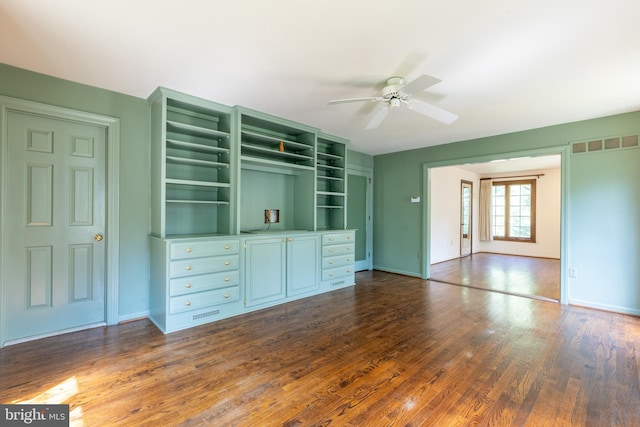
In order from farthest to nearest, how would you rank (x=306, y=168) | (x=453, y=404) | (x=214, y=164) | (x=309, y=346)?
1. (x=306, y=168)
2. (x=214, y=164)
3. (x=309, y=346)
4. (x=453, y=404)

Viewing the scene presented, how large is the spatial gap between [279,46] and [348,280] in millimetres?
3543

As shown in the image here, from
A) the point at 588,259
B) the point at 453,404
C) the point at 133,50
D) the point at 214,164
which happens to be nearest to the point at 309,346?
the point at 453,404

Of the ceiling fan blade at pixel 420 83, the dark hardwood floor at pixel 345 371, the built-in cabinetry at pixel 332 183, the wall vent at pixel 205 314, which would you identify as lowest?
the dark hardwood floor at pixel 345 371

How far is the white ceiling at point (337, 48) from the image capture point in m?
1.78

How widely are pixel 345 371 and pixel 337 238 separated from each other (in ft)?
8.21

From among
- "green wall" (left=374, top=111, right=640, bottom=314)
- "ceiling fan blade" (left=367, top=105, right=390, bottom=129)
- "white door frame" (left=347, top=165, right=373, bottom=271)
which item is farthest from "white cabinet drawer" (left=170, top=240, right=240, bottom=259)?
"green wall" (left=374, top=111, right=640, bottom=314)

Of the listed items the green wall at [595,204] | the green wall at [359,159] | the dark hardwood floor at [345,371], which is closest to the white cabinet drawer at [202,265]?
the dark hardwood floor at [345,371]

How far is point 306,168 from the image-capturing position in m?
4.21

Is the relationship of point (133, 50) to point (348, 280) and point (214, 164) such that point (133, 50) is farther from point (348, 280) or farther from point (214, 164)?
point (348, 280)

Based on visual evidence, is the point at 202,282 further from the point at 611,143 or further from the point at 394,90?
the point at 611,143

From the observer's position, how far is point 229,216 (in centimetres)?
347

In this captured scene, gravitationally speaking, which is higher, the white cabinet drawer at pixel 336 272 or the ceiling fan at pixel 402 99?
the ceiling fan at pixel 402 99

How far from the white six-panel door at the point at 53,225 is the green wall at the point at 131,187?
18 cm

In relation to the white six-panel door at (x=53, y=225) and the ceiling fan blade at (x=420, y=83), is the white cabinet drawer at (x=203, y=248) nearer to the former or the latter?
the white six-panel door at (x=53, y=225)
